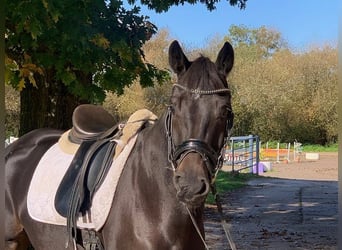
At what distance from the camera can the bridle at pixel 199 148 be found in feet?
7.20

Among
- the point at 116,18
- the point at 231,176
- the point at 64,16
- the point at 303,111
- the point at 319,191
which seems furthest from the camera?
the point at 303,111

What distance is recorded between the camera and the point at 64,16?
4.42 meters

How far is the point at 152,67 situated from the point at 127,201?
12.5 feet

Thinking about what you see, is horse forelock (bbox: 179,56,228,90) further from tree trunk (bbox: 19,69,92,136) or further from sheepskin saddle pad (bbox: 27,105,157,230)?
tree trunk (bbox: 19,69,92,136)

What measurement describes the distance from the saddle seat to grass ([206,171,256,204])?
7.62 metres

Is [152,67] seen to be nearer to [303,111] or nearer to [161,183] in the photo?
[161,183]

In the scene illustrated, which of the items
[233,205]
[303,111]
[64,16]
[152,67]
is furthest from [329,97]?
[64,16]

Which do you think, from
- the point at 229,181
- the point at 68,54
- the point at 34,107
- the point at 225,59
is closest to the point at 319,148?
the point at 229,181

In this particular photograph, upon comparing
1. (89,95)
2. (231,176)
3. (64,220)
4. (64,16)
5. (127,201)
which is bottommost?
(231,176)

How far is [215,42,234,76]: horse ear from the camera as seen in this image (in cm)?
248

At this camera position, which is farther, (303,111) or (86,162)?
(303,111)

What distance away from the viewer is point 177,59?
2449 mm

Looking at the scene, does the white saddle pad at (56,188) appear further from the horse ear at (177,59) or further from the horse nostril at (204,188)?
the horse nostril at (204,188)

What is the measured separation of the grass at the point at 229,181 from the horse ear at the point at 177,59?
887 cm
